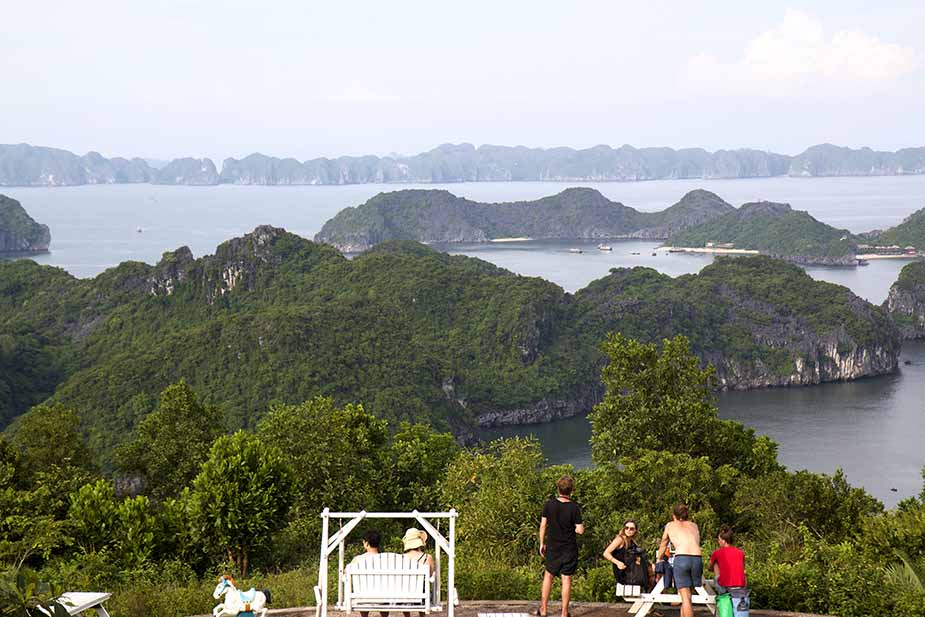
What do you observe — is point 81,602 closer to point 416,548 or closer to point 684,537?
point 416,548

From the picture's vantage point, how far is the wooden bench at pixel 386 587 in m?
11.5

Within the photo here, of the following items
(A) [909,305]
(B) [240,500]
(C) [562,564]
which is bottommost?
(A) [909,305]

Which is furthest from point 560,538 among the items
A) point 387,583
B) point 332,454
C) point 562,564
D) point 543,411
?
point 543,411

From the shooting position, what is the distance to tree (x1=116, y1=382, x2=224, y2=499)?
39.7 m

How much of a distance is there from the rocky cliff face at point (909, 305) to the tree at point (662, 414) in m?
127

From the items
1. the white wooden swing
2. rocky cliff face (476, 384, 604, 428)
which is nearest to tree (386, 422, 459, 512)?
the white wooden swing

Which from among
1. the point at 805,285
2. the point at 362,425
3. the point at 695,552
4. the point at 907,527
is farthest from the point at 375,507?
the point at 805,285

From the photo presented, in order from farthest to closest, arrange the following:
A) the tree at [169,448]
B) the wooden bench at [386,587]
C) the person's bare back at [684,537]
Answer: the tree at [169,448] < the person's bare back at [684,537] < the wooden bench at [386,587]

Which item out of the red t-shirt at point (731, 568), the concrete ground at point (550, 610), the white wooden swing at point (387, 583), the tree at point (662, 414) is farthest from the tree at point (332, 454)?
the red t-shirt at point (731, 568)

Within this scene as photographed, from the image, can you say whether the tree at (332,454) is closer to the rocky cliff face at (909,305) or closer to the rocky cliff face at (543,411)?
the rocky cliff face at (543,411)

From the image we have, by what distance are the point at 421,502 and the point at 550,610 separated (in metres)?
23.1

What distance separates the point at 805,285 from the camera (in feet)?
495

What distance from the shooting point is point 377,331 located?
108 metres

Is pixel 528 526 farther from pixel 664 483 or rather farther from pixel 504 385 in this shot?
pixel 504 385
